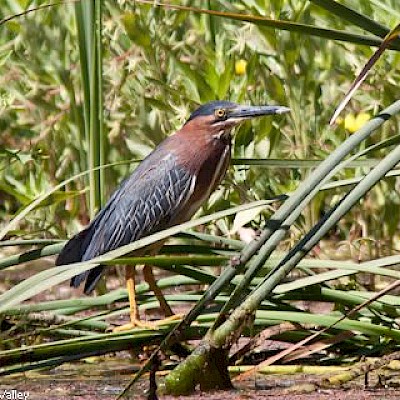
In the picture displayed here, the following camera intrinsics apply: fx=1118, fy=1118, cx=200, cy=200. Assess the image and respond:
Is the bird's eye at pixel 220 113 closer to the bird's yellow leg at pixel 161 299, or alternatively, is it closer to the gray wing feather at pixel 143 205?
the gray wing feather at pixel 143 205

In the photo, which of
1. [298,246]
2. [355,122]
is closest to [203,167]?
[355,122]

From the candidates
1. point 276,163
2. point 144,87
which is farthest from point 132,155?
point 276,163

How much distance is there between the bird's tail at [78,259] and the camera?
3639 millimetres

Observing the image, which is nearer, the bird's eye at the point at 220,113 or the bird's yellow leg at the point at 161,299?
the bird's yellow leg at the point at 161,299

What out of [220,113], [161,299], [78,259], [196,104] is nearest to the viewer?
[161,299]

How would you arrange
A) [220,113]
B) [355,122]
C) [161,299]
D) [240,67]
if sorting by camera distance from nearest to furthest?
[161,299], [220,113], [355,122], [240,67]

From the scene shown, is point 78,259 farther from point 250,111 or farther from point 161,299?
point 250,111

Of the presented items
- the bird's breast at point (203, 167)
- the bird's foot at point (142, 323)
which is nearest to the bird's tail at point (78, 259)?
the bird's foot at point (142, 323)

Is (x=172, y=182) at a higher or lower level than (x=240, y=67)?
lower

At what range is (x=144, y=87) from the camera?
4.65 meters

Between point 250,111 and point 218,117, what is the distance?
6.9 inches

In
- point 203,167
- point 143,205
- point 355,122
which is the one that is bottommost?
point 143,205

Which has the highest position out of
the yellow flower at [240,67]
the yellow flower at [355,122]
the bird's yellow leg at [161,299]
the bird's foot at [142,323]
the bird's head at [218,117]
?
the yellow flower at [240,67]

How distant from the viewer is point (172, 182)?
4.03 metres
